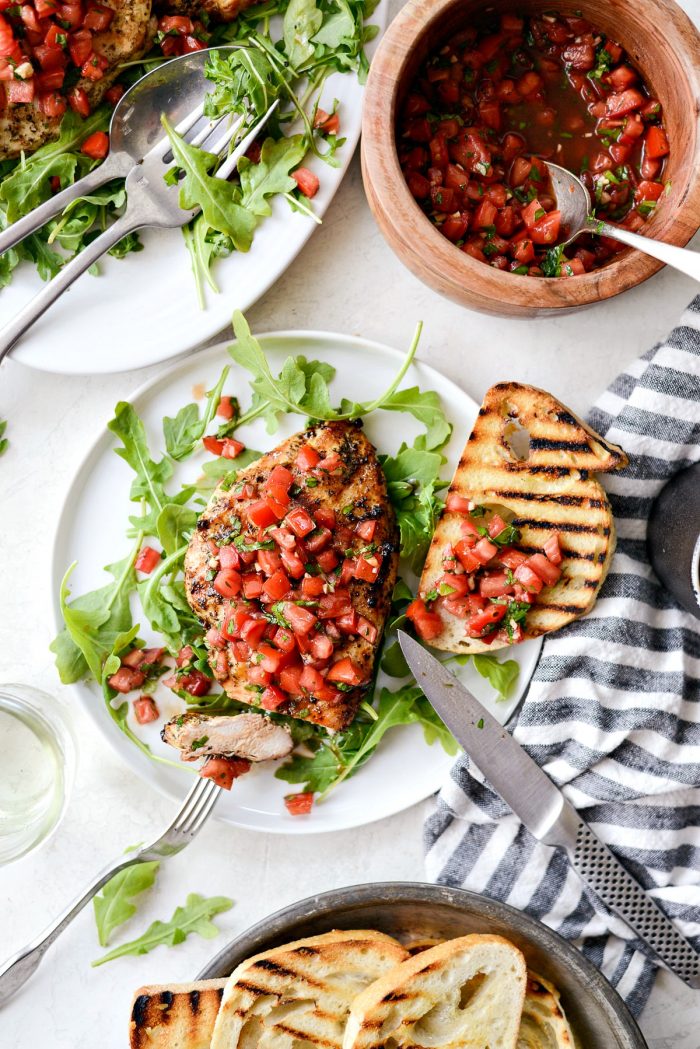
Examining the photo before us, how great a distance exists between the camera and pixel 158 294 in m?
2.96

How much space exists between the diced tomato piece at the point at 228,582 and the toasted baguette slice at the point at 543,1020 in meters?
1.46

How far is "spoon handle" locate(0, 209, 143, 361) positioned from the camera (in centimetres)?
281

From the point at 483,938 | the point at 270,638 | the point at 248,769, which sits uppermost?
the point at 270,638

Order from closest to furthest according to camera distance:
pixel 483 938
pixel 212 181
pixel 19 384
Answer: pixel 483 938 → pixel 212 181 → pixel 19 384

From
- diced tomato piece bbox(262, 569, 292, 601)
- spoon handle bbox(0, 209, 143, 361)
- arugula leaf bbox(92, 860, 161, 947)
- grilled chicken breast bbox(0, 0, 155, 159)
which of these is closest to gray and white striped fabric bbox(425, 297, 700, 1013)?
diced tomato piece bbox(262, 569, 292, 601)

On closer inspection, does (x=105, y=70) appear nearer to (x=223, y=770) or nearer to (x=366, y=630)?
(x=366, y=630)

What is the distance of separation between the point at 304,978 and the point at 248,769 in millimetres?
617

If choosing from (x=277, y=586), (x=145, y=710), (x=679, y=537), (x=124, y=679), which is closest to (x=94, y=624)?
(x=124, y=679)

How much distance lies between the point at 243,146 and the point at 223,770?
1898mm

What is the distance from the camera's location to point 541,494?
2.81 meters

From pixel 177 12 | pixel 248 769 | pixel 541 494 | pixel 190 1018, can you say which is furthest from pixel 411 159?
pixel 190 1018

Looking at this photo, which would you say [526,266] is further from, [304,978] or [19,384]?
[304,978]

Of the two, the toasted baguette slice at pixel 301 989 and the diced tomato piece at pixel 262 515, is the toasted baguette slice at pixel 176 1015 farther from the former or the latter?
the diced tomato piece at pixel 262 515

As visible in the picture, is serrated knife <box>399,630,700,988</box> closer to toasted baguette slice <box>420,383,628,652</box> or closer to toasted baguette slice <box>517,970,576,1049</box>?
toasted baguette slice <box>420,383,628,652</box>
